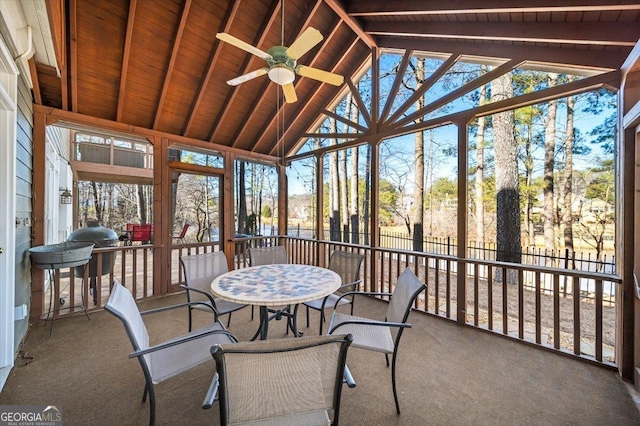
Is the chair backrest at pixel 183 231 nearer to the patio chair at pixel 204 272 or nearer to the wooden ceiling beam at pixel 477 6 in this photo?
the patio chair at pixel 204 272

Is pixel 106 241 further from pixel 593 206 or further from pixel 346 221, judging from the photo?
pixel 593 206

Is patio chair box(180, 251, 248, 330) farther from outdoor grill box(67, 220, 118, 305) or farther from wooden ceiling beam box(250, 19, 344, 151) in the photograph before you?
wooden ceiling beam box(250, 19, 344, 151)

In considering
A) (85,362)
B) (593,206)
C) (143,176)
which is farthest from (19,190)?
(593,206)

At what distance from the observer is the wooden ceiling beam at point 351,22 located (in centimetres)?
344

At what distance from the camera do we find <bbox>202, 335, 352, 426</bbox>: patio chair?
103 cm

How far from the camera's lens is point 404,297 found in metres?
2.05

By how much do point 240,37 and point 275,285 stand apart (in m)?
3.59

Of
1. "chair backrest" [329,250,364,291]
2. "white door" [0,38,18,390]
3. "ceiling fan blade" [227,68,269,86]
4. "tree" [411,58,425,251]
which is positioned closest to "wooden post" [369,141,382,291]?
"chair backrest" [329,250,364,291]

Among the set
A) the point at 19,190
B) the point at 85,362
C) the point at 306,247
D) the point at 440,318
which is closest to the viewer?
the point at 85,362

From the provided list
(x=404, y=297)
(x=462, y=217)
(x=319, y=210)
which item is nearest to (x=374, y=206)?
(x=462, y=217)

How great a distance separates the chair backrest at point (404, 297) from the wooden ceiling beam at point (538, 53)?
2.79m

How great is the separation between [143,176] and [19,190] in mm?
7294

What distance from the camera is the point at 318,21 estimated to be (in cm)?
393

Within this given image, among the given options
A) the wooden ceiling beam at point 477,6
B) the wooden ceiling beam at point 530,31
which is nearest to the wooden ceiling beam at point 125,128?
the wooden ceiling beam at point 477,6
